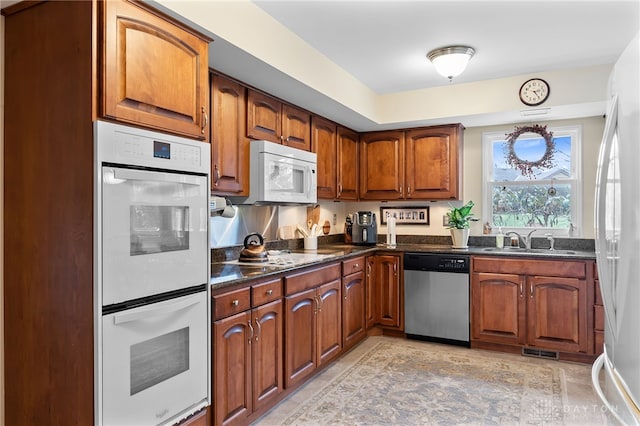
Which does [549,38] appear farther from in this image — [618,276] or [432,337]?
[432,337]

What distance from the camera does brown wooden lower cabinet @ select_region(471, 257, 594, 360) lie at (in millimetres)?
3533

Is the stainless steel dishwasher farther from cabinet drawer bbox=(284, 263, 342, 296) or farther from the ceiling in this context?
the ceiling

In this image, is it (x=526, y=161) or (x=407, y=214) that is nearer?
(x=526, y=161)

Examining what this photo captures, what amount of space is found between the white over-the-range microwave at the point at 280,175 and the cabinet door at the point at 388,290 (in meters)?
1.07

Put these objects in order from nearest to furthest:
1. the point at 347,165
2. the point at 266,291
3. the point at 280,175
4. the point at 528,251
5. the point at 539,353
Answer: the point at 266,291 < the point at 280,175 < the point at 539,353 < the point at 528,251 < the point at 347,165

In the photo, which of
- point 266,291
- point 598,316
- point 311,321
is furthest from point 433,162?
point 266,291

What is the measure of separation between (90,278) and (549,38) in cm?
313

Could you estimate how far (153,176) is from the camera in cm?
179

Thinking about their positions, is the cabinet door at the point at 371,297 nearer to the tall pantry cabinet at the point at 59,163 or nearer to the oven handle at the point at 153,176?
the oven handle at the point at 153,176

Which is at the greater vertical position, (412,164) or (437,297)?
(412,164)

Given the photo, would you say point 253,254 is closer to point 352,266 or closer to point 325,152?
point 352,266

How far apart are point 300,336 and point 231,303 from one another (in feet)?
2.70

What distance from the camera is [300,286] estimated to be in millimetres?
2916

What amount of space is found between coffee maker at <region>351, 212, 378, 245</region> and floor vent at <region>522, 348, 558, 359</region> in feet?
5.66
